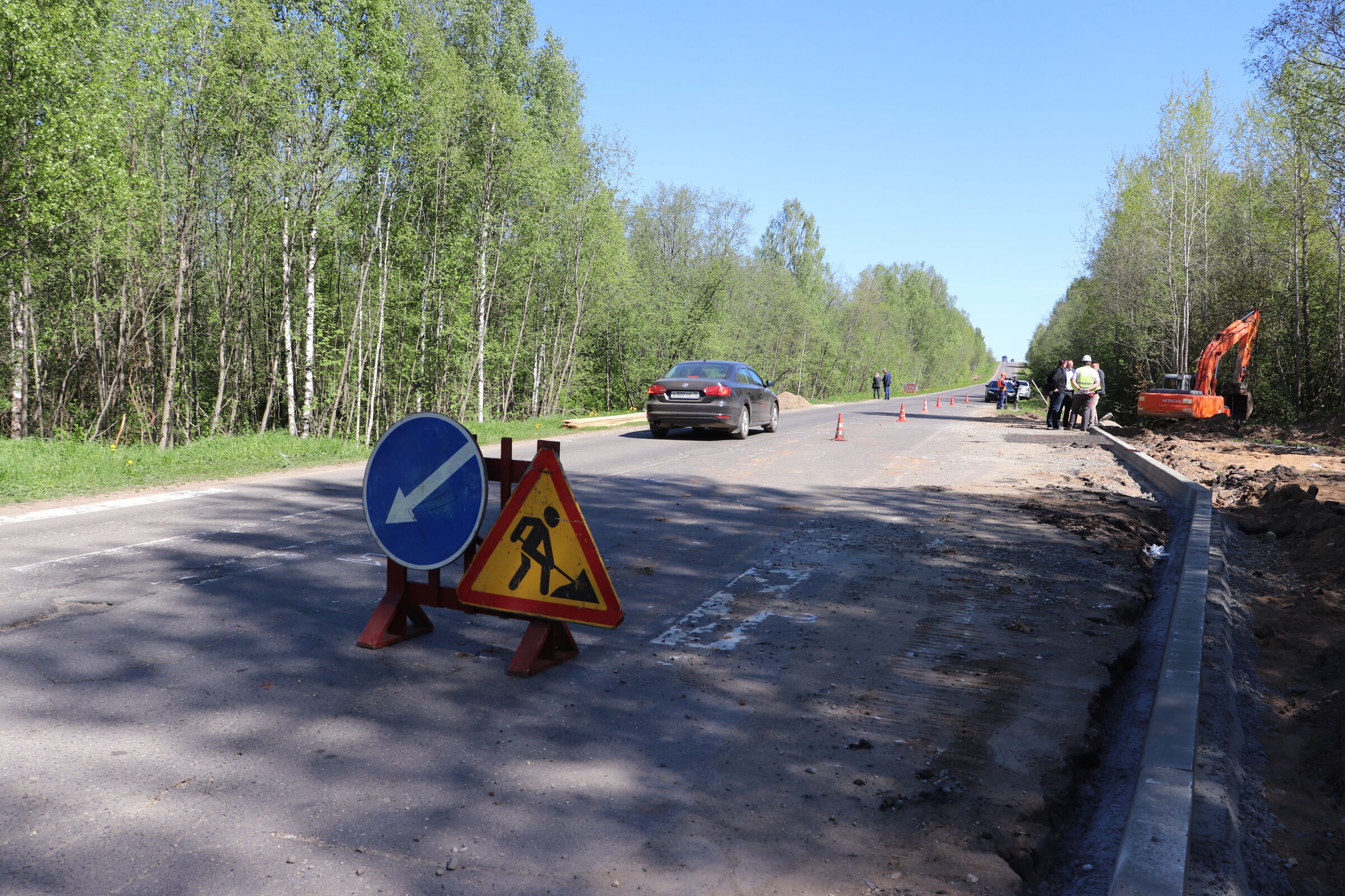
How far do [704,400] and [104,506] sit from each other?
1104 centimetres

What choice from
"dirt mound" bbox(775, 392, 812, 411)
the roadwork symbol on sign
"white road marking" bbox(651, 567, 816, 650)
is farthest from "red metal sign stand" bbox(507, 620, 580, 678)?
"dirt mound" bbox(775, 392, 812, 411)

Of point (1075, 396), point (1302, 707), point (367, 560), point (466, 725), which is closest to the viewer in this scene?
point (466, 725)

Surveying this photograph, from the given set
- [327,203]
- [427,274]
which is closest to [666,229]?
[427,274]

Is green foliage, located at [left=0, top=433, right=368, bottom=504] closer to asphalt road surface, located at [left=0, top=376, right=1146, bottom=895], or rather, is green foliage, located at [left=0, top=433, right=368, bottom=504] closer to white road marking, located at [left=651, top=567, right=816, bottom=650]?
asphalt road surface, located at [left=0, top=376, right=1146, bottom=895]

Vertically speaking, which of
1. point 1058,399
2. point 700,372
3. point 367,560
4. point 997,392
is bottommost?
point 367,560

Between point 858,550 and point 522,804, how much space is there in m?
4.88

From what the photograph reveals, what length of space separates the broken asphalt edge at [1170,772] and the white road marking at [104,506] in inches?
354

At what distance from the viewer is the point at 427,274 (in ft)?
96.8

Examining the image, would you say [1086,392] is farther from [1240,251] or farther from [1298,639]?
[1298,639]

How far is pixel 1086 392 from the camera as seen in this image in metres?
23.9

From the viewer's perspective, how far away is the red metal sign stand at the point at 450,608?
174 inches

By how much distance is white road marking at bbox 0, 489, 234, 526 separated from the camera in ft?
26.4

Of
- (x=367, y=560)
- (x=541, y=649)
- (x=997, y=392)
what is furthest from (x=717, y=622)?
(x=997, y=392)

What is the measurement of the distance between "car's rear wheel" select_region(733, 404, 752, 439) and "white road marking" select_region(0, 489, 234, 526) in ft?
34.1
